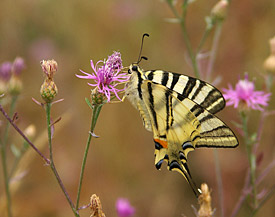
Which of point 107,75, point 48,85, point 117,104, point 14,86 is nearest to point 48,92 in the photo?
point 48,85

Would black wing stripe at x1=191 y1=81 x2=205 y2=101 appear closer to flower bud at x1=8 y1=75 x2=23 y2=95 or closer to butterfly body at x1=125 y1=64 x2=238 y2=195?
butterfly body at x1=125 y1=64 x2=238 y2=195

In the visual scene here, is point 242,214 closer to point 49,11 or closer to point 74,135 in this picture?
point 74,135

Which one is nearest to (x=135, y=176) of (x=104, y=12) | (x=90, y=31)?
(x=90, y=31)

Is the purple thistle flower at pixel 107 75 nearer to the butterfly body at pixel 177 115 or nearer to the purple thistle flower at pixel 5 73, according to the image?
the butterfly body at pixel 177 115

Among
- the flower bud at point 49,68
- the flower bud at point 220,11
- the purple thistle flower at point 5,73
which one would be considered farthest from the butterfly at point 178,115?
the purple thistle flower at point 5,73

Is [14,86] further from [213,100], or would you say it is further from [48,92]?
[213,100]

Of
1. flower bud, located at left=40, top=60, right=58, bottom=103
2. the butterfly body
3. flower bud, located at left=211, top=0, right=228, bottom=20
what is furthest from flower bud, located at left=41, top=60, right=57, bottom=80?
flower bud, located at left=211, top=0, right=228, bottom=20
